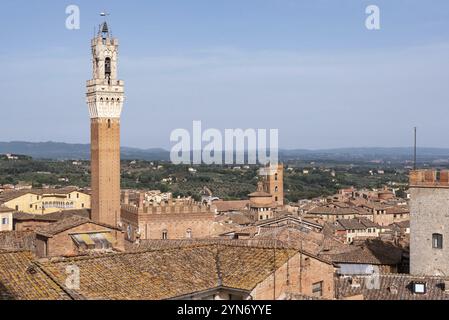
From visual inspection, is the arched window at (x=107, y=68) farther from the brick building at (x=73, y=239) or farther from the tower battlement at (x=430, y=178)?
the tower battlement at (x=430, y=178)

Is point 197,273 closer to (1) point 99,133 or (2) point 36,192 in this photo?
(1) point 99,133

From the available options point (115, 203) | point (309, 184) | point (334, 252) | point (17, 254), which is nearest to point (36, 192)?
point (115, 203)

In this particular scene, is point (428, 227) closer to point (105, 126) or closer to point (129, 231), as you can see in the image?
point (129, 231)

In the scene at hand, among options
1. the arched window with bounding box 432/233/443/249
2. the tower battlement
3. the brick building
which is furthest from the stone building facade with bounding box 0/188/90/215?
the arched window with bounding box 432/233/443/249

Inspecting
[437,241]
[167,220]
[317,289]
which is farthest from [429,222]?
[167,220]

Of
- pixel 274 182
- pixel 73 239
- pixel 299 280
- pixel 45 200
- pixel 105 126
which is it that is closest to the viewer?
pixel 299 280

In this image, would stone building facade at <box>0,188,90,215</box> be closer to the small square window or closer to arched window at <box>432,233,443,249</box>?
arched window at <box>432,233,443,249</box>
